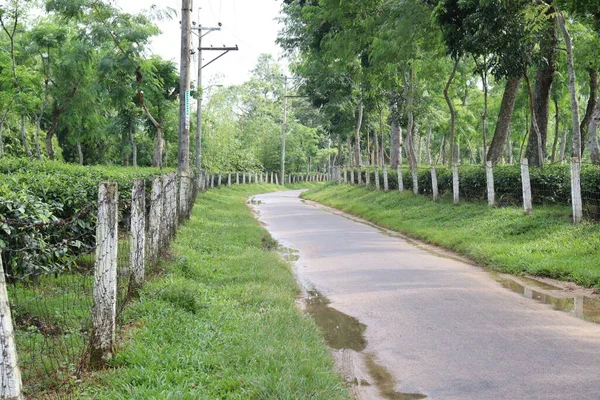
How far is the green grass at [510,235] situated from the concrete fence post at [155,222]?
18.2 feet

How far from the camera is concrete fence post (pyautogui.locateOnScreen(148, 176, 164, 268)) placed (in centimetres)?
800

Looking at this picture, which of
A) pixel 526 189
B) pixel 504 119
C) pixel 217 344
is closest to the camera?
pixel 217 344

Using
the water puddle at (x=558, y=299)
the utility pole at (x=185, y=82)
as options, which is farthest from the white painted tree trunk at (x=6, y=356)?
the utility pole at (x=185, y=82)

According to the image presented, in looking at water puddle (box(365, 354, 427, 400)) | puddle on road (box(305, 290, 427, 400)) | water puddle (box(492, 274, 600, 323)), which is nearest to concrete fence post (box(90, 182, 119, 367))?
puddle on road (box(305, 290, 427, 400))

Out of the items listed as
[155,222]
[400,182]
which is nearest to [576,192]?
[155,222]

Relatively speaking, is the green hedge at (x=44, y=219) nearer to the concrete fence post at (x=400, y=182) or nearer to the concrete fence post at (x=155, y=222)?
the concrete fence post at (x=155, y=222)

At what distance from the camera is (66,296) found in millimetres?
6141

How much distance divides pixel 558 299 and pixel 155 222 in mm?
5510

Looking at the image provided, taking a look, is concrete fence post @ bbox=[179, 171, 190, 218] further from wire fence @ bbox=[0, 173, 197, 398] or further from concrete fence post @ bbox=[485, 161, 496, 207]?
concrete fence post @ bbox=[485, 161, 496, 207]

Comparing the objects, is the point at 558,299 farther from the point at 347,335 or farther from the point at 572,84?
the point at 572,84

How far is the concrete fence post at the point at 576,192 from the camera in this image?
36.6 feet

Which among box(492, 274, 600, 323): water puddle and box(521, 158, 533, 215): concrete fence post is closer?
box(492, 274, 600, 323): water puddle

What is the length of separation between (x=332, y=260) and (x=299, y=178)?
5412cm

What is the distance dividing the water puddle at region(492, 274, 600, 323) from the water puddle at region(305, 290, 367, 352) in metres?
2.55
